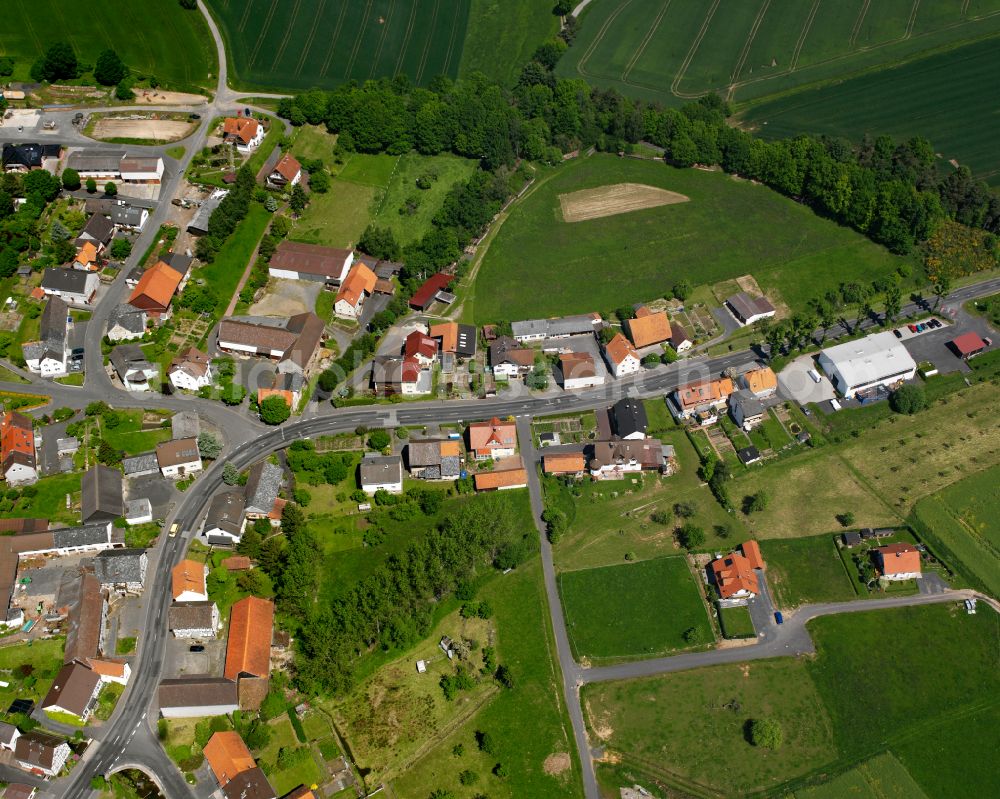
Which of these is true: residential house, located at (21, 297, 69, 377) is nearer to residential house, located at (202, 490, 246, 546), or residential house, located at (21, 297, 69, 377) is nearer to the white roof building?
residential house, located at (202, 490, 246, 546)

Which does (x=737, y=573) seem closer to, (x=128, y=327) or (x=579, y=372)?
(x=579, y=372)

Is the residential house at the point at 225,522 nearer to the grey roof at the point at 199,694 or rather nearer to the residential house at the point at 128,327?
the grey roof at the point at 199,694

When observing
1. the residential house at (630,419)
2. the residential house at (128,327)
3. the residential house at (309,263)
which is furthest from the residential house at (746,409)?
the residential house at (128,327)

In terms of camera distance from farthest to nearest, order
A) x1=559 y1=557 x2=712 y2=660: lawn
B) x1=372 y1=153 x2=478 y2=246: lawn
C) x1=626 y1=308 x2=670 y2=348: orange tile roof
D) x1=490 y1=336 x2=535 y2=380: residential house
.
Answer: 1. x1=372 y1=153 x2=478 y2=246: lawn
2. x1=626 y1=308 x2=670 y2=348: orange tile roof
3. x1=490 y1=336 x2=535 y2=380: residential house
4. x1=559 y1=557 x2=712 y2=660: lawn

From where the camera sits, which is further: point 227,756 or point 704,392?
point 704,392

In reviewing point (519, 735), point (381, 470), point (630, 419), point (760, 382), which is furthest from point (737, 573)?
point (381, 470)

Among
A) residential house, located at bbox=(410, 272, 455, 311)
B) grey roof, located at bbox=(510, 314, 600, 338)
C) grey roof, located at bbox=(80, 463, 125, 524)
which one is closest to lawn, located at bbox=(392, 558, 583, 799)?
grey roof, located at bbox=(510, 314, 600, 338)
